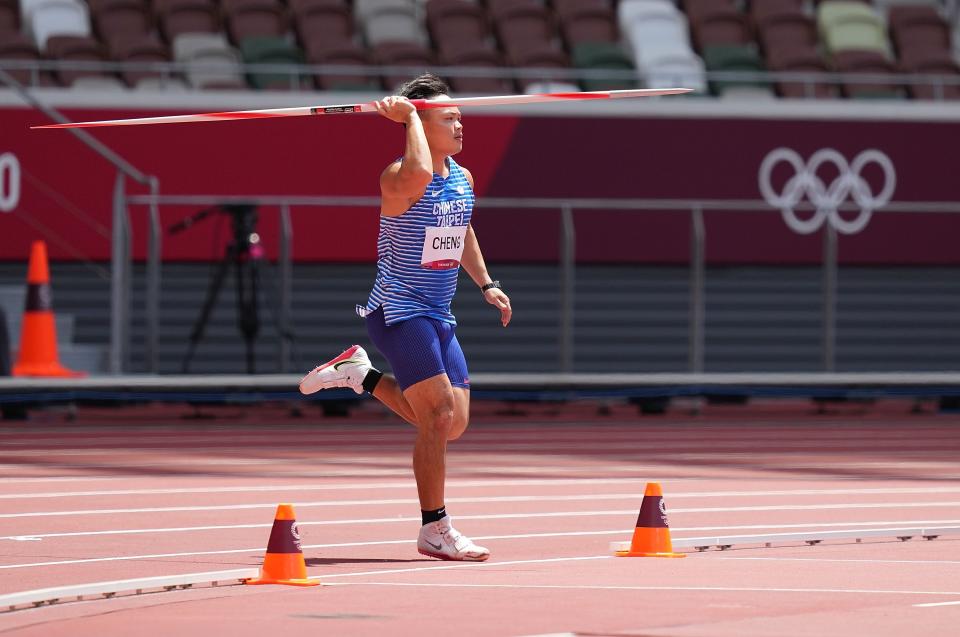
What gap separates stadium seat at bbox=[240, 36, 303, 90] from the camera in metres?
23.0

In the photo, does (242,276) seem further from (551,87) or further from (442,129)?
(442,129)

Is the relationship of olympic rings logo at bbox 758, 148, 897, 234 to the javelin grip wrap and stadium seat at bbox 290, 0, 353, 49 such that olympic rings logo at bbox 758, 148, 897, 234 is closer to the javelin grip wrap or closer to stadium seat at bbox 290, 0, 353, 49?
stadium seat at bbox 290, 0, 353, 49

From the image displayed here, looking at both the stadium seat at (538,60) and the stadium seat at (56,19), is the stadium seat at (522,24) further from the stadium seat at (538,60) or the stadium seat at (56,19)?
the stadium seat at (56,19)

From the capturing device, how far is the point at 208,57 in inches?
922

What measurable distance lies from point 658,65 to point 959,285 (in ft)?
14.2

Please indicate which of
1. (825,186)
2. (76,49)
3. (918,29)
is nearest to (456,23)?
(76,49)

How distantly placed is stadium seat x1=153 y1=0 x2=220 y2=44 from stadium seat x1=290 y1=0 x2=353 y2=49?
0.94 meters

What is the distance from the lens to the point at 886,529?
10922mm

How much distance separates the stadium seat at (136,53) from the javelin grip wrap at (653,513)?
14.0 metres

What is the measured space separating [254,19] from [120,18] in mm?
1512

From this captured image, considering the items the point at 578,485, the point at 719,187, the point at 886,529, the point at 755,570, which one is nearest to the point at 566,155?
→ the point at 719,187

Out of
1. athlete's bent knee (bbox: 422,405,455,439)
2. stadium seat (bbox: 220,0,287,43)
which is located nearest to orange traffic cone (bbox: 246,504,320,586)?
athlete's bent knee (bbox: 422,405,455,439)

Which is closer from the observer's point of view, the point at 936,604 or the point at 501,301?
the point at 936,604

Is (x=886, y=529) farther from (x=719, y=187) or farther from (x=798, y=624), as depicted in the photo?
(x=719, y=187)
